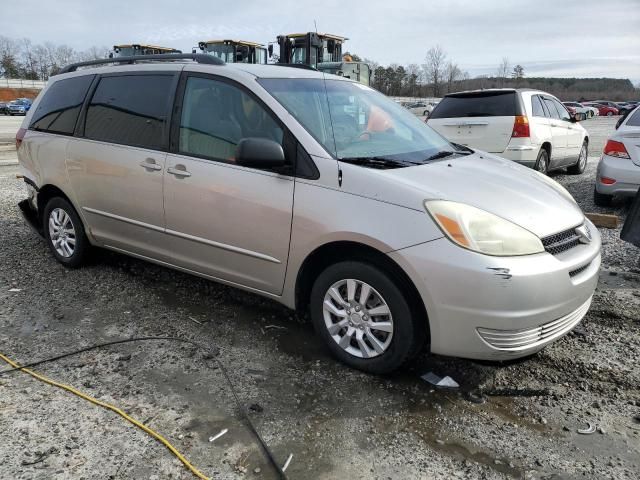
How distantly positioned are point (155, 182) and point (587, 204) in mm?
6526

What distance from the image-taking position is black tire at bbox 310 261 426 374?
2.93m

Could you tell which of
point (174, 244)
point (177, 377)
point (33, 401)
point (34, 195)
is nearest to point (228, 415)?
point (177, 377)

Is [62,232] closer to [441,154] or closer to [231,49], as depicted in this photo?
[441,154]

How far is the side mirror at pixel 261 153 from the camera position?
3.21 m

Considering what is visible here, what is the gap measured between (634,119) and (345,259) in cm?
610

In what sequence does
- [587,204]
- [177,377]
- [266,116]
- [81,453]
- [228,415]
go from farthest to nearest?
[587,204] < [266,116] < [177,377] < [228,415] < [81,453]

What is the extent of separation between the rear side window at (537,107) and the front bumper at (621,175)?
2063mm

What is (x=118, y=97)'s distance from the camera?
443 cm

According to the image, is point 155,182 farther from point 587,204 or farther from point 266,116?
point 587,204

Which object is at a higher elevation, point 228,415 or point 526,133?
point 526,133

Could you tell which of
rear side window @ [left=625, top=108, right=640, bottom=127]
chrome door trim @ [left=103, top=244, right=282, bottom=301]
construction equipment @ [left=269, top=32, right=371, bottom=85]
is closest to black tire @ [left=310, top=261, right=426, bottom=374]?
chrome door trim @ [left=103, top=244, right=282, bottom=301]

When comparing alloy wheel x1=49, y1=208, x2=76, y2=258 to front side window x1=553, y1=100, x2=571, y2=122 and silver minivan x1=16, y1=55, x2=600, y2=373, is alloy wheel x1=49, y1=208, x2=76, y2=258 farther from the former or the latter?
front side window x1=553, y1=100, x2=571, y2=122

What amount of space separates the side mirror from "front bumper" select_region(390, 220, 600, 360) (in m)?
0.93

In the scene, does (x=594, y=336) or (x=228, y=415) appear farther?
(x=594, y=336)
